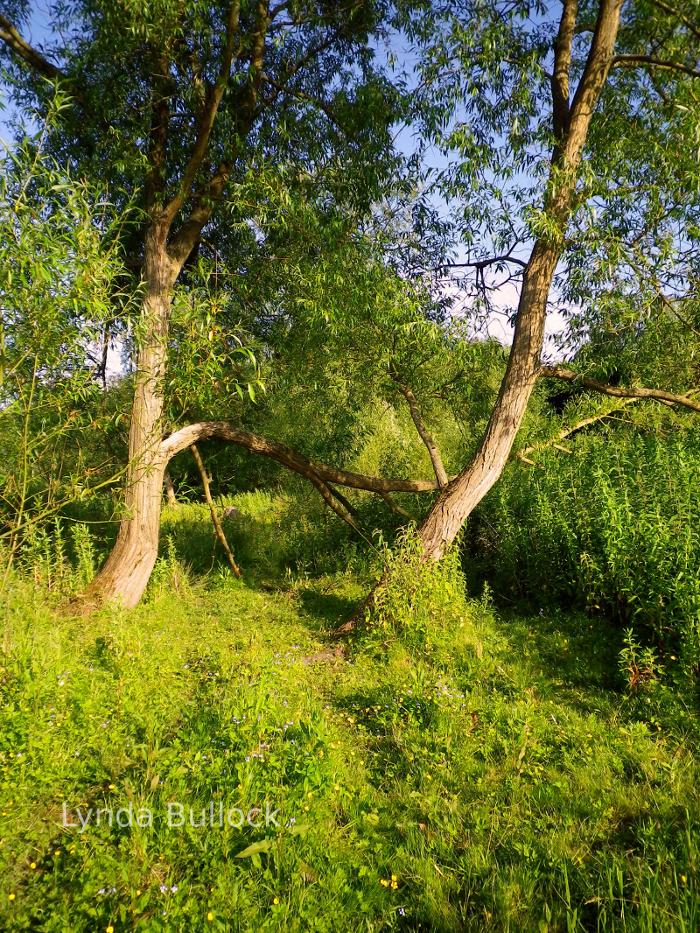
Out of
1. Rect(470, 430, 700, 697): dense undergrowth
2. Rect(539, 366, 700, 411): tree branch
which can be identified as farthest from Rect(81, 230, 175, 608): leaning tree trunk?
Rect(539, 366, 700, 411): tree branch

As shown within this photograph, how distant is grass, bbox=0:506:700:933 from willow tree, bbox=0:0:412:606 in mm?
2284

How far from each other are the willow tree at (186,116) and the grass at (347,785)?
228 cm

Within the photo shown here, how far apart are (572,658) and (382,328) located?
3889 mm

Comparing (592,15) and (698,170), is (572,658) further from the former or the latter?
(592,15)

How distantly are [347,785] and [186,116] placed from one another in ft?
24.6

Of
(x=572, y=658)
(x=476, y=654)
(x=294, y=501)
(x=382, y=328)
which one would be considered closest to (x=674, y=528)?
(x=572, y=658)

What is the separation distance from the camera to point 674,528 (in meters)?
4.77

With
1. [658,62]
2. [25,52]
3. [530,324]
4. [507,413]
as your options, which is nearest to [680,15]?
[658,62]

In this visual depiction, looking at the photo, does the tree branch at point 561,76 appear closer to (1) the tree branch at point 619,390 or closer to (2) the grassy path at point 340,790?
(1) the tree branch at point 619,390

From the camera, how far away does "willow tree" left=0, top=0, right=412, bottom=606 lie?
5961mm

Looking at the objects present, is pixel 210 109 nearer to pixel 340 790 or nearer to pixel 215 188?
pixel 215 188

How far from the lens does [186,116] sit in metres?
6.92

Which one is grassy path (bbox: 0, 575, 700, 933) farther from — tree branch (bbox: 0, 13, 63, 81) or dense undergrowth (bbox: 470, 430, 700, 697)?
tree branch (bbox: 0, 13, 63, 81)

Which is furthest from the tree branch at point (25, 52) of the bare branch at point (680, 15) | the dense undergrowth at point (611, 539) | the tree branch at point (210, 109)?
the dense undergrowth at point (611, 539)
